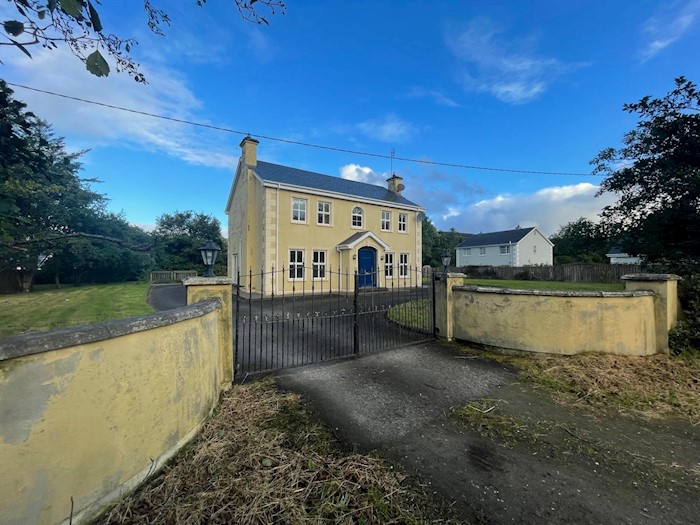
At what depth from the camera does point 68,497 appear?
1.95 metres

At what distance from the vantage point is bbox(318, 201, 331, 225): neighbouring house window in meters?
17.7

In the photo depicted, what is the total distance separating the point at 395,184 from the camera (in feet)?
77.3

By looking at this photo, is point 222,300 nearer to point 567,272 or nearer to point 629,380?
point 629,380

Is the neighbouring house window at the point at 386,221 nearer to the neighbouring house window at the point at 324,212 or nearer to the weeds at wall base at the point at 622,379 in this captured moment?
the neighbouring house window at the point at 324,212

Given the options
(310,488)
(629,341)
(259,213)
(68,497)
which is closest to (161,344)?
(68,497)

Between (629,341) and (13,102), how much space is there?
9.88 metres

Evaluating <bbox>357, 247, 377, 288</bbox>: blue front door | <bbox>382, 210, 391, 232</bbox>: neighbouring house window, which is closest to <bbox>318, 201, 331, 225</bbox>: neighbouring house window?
<bbox>357, 247, 377, 288</bbox>: blue front door

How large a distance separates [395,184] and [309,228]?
9.68 meters

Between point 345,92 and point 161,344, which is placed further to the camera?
point 345,92

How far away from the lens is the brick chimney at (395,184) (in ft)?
77.0

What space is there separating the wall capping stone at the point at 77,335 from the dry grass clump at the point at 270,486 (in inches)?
50.5

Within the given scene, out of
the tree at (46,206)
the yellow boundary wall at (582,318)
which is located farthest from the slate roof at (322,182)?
the yellow boundary wall at (582,318)

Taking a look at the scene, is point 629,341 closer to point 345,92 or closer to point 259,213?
point 345,92

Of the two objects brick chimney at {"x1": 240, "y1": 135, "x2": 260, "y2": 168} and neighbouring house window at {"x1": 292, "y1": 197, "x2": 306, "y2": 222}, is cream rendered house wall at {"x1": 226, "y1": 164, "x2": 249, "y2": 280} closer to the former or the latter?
brick chimney at {"x1": 240, "y1": 135, "x2": 260, "y2": 168}
